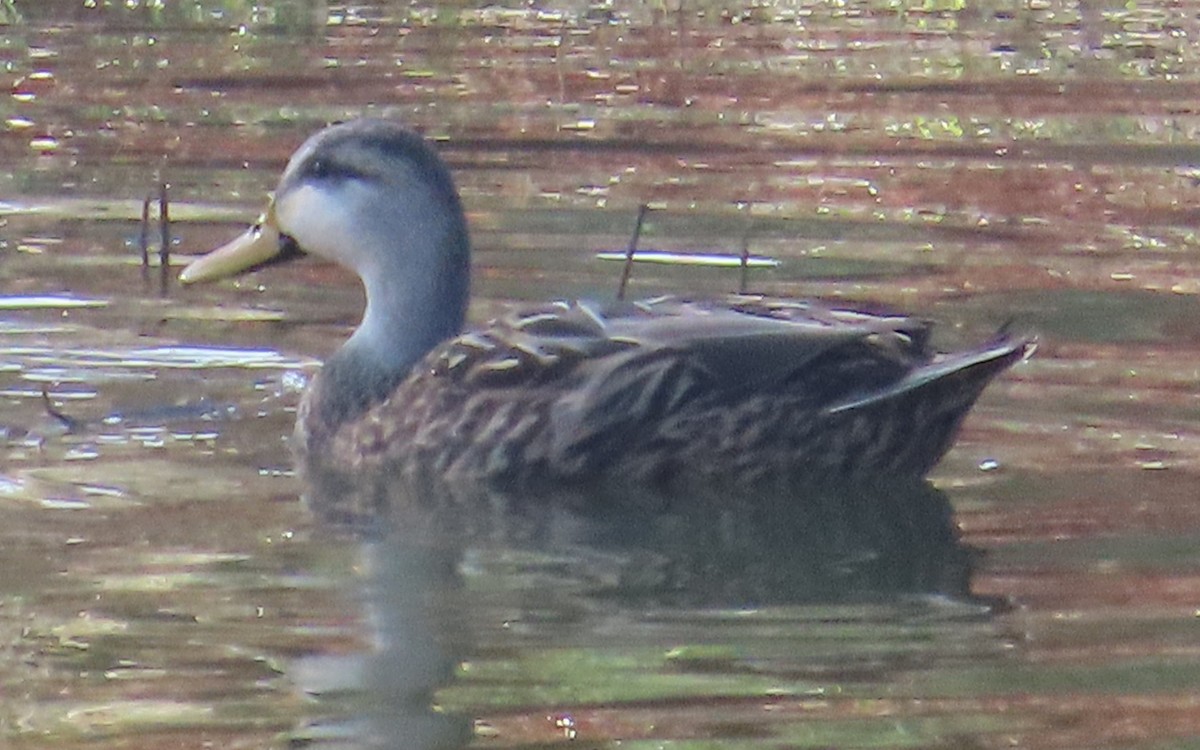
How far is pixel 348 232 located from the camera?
26.8ft

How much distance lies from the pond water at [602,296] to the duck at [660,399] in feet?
0.61

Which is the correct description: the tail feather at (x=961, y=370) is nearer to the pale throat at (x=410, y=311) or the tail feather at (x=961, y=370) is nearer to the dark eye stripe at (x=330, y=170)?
the pale throat at (x=410, y=311)

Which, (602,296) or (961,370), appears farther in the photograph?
(602,296)

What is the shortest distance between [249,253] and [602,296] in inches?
51.3

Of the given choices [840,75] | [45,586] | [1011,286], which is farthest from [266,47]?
[45,586]

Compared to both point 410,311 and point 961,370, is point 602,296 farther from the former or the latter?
point 961,370

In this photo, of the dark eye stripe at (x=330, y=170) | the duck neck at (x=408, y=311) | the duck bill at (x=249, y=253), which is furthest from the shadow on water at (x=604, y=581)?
the duck bill at (x=249, y=253)

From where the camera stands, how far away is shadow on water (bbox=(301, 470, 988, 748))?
5.50 m

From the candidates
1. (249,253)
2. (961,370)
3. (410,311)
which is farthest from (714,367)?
(249,253)

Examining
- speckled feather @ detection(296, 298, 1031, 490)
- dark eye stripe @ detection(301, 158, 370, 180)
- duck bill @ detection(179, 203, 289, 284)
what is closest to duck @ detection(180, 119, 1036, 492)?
speckled feather @ detection(296, 298, 1031, 490)

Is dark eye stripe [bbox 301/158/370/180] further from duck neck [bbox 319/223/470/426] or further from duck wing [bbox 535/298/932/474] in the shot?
duck wing [bbox 535/298/932/474]

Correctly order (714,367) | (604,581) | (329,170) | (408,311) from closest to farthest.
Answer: (604,581) < (714,367) < (408,311) < (329,170)

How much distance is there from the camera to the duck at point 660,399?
7059mm

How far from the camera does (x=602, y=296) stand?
9.24m
